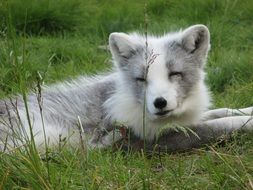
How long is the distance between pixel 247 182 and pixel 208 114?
1.75m

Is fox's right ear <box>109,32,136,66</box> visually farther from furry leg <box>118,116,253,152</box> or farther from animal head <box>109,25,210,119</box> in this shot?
furry leg <box>118,116,253,152</box>

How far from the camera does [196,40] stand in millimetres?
4395

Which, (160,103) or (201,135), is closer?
(160,103)

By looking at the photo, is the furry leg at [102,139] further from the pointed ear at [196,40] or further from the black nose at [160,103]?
the pointed ear at [196,40]

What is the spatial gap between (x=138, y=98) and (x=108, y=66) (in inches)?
74.6

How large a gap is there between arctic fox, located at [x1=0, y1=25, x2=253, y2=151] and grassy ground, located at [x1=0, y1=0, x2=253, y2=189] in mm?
292

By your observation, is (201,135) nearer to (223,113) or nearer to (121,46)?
(223,113)

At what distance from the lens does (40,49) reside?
6879 millimetres

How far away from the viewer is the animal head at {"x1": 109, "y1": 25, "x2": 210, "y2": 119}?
13.0ft

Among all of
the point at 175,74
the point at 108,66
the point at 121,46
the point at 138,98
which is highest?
the point at 121,46

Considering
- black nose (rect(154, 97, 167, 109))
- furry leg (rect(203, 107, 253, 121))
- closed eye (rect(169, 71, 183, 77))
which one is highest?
closed eye (rect(169, 71, 183, 77))

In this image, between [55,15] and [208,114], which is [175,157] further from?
[55,15]

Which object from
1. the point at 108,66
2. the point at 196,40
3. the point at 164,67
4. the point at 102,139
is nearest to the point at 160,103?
the point at 164,67

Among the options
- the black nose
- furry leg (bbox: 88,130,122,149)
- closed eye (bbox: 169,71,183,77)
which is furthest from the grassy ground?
closed eye (bbox: 169,71,183,77)
